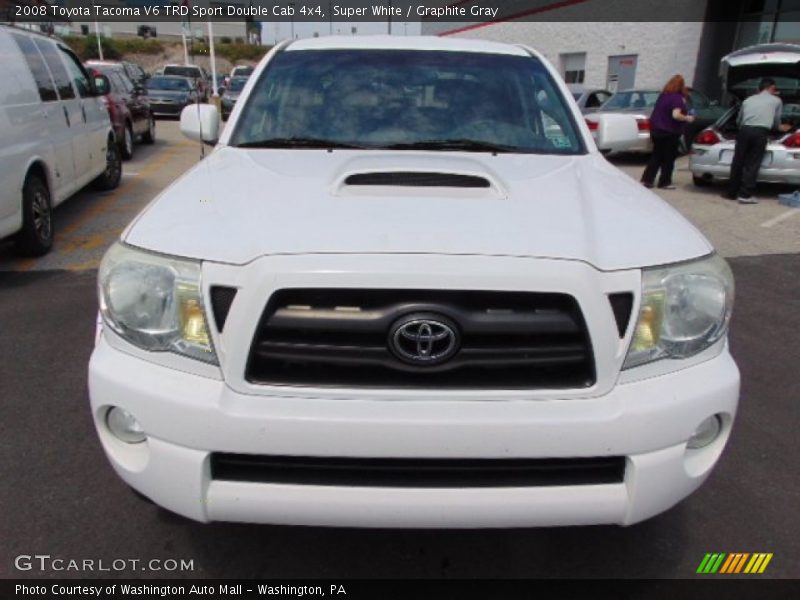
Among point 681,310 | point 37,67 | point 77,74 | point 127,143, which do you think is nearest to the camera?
point 681,310

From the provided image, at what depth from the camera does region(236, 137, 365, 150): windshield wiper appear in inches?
112

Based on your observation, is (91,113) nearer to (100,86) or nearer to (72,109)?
(100,86)

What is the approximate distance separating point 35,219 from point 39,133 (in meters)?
0.82

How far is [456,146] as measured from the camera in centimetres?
287

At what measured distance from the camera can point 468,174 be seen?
2336 millimetres

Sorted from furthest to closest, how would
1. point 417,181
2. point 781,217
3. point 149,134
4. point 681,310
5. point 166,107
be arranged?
point 166,107 < point 149,134 < point 781,217 < point 417,181 < point 681,310

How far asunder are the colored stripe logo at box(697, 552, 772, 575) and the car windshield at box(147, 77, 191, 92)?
2227 cm

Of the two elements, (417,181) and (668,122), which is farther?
(668,122)

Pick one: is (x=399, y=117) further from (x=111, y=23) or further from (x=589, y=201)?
(x=111, y=23)

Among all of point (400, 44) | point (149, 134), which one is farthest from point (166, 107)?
point (400, 44)

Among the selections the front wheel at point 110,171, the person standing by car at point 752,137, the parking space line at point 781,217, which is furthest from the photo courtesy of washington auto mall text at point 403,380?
the person standing by car at point 752,137

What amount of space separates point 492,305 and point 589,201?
2.34 feet

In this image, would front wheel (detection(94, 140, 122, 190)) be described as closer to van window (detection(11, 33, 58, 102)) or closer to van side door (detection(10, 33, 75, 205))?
van side door (detection(10, 33, 75, 205))

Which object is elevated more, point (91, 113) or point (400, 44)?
point (400, 44)
